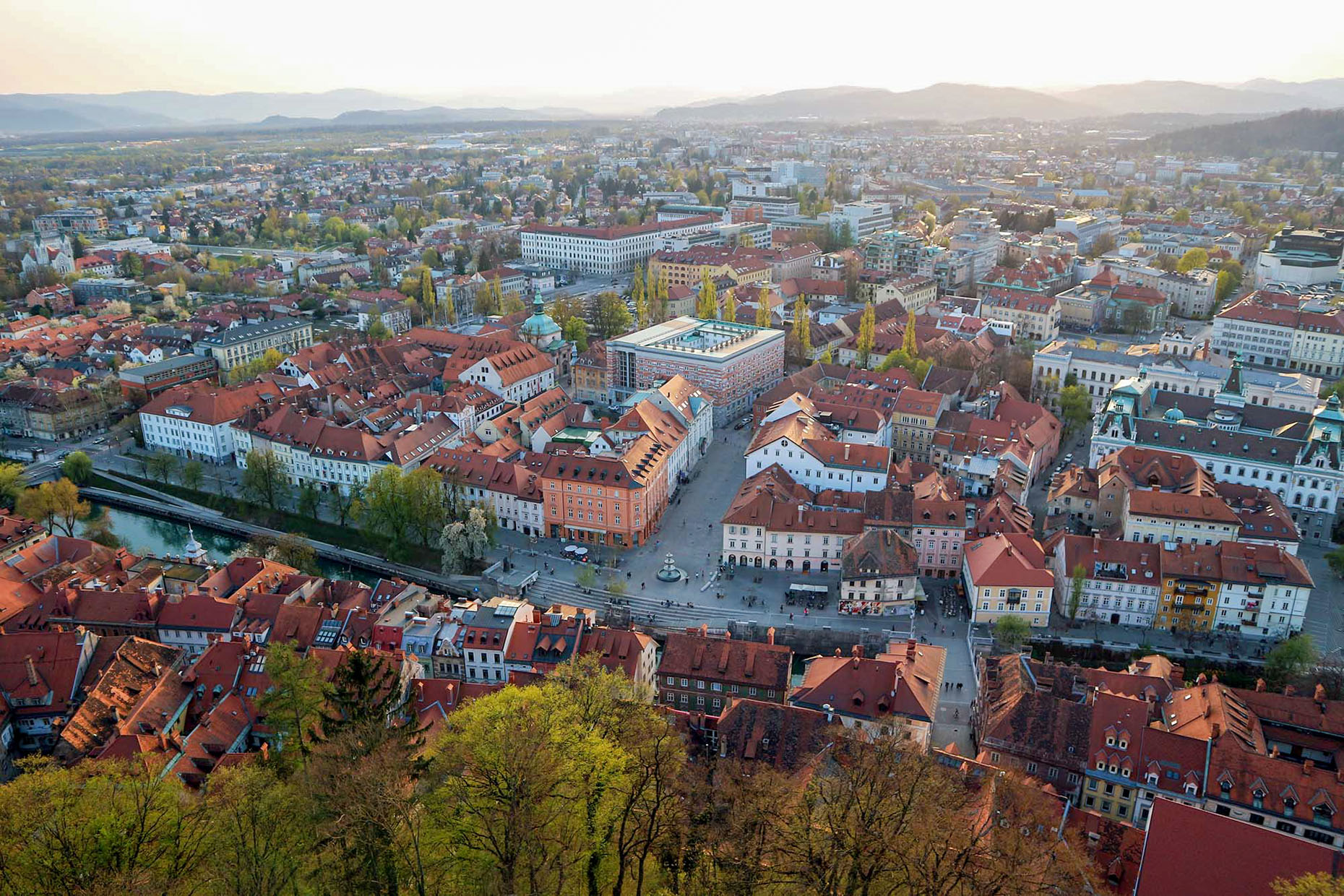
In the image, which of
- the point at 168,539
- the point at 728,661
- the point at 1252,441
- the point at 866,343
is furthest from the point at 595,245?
the point at 728,661

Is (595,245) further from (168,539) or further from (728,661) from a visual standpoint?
(728,661)

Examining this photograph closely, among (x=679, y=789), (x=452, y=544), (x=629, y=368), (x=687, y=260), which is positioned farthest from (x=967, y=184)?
(x=679, y=789)

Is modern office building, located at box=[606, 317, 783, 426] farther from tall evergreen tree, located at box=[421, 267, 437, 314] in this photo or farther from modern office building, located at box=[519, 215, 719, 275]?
modern office building, located at box=[519, 215, 719, 275]

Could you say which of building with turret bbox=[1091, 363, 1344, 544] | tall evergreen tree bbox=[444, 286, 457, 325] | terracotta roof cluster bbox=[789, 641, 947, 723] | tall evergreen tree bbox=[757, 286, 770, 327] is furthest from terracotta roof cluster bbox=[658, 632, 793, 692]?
tall evergreen tree bbox=[444, 286, 457, 325]

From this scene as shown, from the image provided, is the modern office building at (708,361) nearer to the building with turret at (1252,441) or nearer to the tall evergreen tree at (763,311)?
the tall evergreen tree at (763,311)

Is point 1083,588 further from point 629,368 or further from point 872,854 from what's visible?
point 629,368
